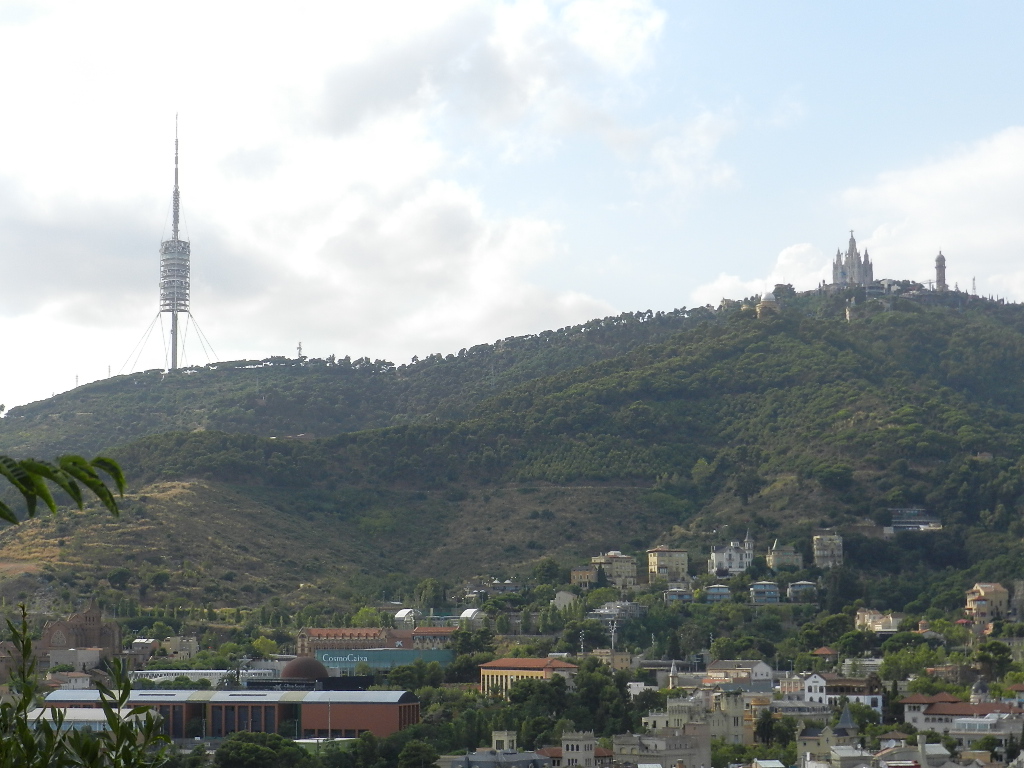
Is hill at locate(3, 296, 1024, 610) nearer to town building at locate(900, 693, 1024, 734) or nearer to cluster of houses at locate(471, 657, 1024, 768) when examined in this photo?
cluster of houses at locate(471, 657, 1024, 768)

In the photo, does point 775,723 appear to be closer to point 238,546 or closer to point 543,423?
point 238,546

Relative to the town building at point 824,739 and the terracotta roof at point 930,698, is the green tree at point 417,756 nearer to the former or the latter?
the town building at point 824,739

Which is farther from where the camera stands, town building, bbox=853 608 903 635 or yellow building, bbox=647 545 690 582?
yellow building, bbox=647 545 690 582

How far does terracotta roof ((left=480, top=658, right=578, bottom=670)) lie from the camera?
82.8 metres

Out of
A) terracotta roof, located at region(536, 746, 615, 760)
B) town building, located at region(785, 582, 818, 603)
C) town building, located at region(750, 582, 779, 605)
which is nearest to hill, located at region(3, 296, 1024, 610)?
town building, located at region(785, 582, 818, 603)

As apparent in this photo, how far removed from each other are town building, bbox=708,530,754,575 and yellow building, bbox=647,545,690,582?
1601 millimetres

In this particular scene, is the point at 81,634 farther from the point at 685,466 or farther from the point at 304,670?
the point at 685,466

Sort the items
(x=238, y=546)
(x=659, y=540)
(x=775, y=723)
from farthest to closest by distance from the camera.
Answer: (x=659, y=540), (x=238, y=546), (x=775, y=723)

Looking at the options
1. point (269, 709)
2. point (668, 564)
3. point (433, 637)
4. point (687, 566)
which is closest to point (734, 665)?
point (433, 637)

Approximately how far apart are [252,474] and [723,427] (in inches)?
1430

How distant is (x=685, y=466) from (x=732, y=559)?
23.2m

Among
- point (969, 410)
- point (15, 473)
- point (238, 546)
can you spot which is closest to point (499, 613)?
point (238, 546)

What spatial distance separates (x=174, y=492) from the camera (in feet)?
393

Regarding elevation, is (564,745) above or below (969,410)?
below
